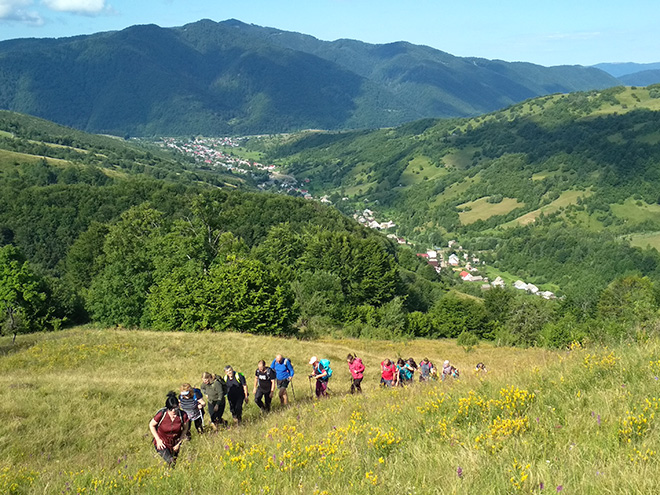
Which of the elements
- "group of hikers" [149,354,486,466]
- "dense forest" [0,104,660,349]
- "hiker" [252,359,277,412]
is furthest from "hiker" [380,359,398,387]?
"dense forest" [0,104,660,349]

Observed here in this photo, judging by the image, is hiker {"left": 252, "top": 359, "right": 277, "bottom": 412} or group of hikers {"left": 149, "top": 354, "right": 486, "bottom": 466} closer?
group of hikers {"left": 149, "top": 354, "right": 486, "bottom": 466}

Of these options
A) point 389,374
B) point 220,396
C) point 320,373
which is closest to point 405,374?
point 389,374

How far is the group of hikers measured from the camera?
28.3 feet

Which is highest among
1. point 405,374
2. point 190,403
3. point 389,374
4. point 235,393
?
point 190,403

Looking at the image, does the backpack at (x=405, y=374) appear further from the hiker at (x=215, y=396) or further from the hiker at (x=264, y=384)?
the hiker at (x=215, y=396)

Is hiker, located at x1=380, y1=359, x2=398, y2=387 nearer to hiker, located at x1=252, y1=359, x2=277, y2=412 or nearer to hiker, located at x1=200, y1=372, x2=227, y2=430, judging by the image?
hiker, located at x1=252, y1=359, x2=277, y2=412

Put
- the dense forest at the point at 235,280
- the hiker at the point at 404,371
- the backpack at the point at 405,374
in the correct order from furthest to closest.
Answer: the dense forest at the point at 235,280
the backpack at the point at 405,374
the hiker at the point at 404,371

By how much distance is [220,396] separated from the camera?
1191 centimetres

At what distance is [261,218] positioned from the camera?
101 meters

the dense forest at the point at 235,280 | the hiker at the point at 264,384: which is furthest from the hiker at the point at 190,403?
the dense forest at the point at 235,280

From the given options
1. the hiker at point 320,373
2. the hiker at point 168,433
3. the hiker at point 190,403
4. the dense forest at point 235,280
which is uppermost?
the hiker at point 168,433

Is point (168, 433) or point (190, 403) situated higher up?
point (168, 433)

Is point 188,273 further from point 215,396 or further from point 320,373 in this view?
point 215,396

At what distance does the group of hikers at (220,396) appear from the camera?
28.3ft
